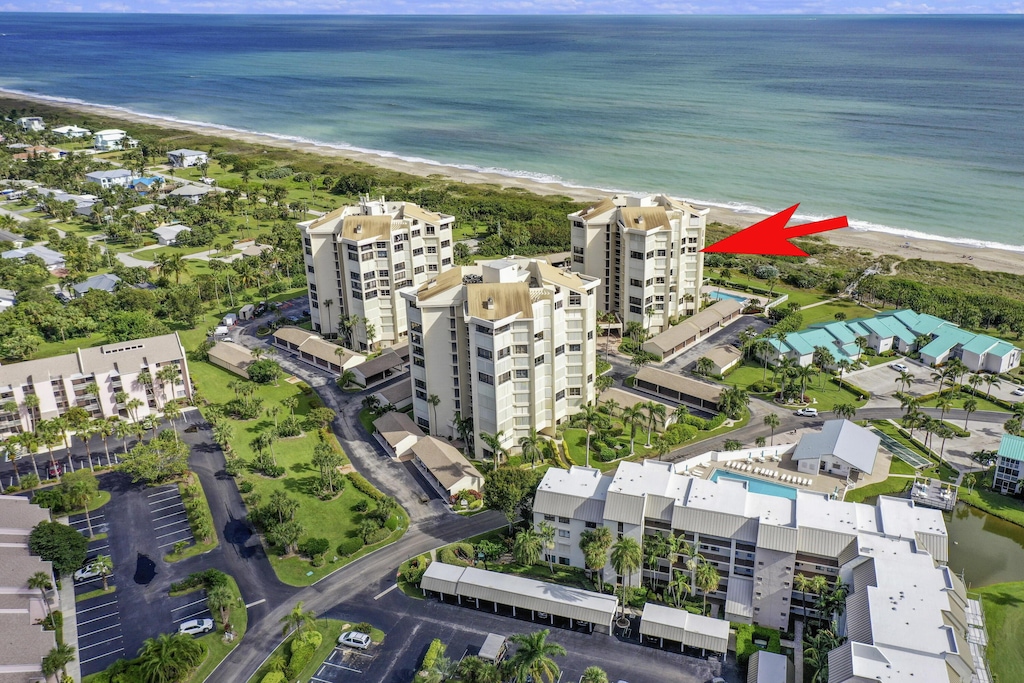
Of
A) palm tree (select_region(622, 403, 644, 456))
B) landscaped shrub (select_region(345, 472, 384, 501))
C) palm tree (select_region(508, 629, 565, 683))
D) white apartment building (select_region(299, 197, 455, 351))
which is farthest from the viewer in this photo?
white apartment building (select_region(299, 197, 455, 351))

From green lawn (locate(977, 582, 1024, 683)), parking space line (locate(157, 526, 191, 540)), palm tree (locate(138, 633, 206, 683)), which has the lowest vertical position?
green lawn (locate(977, 582, 1024, 683))

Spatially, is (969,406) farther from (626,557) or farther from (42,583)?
(42,583)

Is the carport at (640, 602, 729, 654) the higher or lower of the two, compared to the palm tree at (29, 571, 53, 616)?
lower

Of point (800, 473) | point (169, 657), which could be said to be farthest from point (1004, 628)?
point (169, 657)

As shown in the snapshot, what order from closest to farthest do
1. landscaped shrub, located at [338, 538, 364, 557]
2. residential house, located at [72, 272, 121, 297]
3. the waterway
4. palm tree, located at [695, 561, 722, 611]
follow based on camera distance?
palm tree, located at [695, 561, 722, 611] → the waterway → landscaped shrub, located at [338, 538, 364, 557] → residential house, located at [72, 272, 121, 297]

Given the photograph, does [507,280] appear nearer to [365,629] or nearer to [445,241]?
[445,241]

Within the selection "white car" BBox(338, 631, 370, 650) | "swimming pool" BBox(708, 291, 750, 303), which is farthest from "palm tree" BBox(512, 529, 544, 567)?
"swimming pool" BBox(708, 291, 750, 303)

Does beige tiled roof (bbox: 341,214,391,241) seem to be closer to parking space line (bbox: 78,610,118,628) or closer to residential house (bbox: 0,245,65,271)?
parking space line (bbox: 78,610,118,628)
